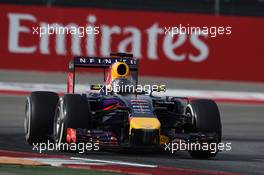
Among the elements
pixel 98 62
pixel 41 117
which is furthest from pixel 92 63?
pixel 41 117

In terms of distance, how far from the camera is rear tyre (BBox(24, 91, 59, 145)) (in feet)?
43.2

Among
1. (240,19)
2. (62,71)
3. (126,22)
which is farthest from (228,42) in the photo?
(62,71)

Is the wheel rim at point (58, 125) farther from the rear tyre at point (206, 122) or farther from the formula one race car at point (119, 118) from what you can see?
the rear tyre at point (206, 122)

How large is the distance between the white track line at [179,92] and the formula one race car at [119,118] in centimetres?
953

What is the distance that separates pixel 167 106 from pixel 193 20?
12.5 m

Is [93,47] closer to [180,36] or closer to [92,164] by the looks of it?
[180,36]

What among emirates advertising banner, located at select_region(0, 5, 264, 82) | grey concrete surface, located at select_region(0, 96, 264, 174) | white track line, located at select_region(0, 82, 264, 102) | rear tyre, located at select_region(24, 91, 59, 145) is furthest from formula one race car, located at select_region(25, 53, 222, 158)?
emirates advertising banner, located at select_region(0, 5, 264, 82)

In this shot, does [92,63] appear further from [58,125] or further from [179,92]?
[179,92]

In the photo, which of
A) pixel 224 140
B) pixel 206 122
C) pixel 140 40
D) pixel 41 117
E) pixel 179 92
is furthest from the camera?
pixel 140 40

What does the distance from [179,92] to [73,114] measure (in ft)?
39.3

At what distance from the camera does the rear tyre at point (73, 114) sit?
40.1 ft

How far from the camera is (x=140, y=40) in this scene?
2564cm

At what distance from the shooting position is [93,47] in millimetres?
25422

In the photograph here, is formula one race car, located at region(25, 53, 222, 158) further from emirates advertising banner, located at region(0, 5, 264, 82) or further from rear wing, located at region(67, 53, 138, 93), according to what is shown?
emirates advertising banner, located at region(0, 5, 264, 82)
